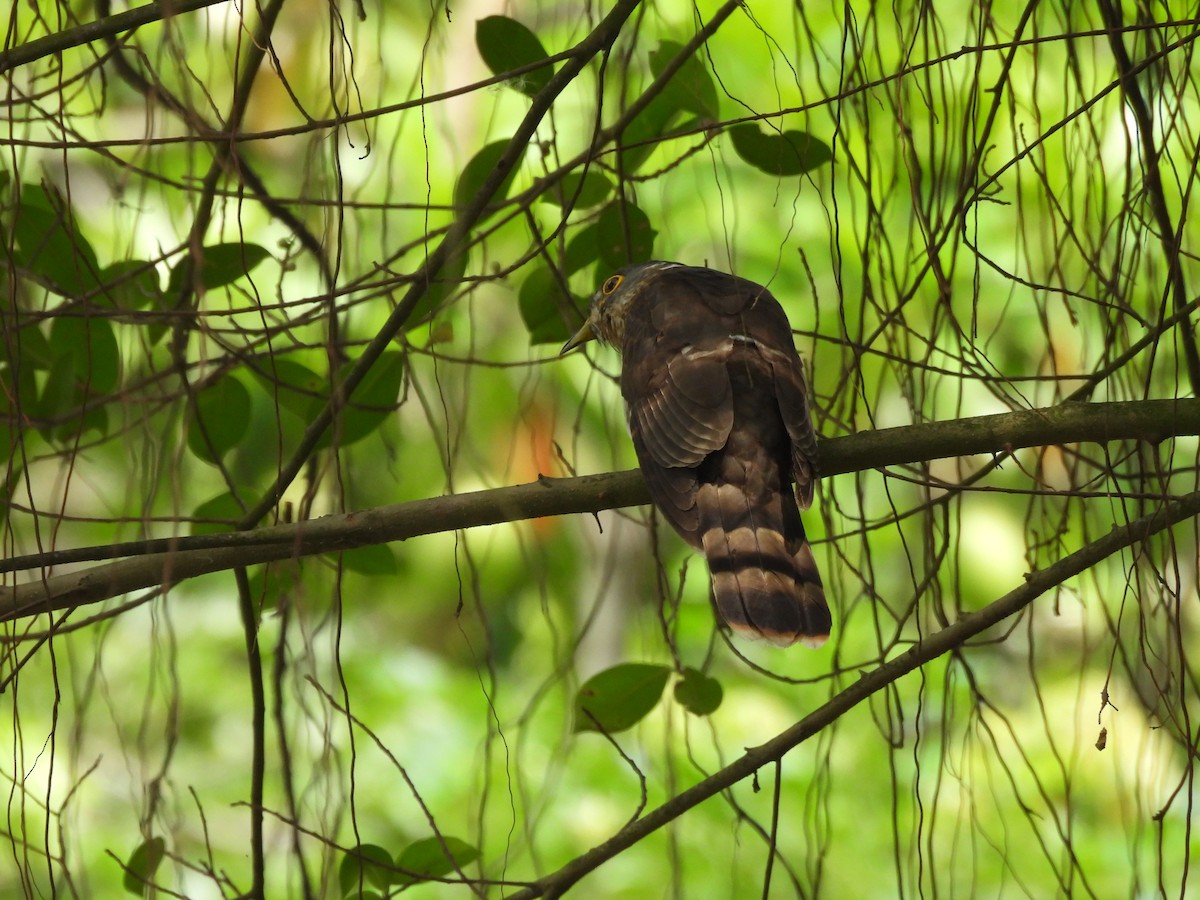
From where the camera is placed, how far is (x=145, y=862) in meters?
2.61

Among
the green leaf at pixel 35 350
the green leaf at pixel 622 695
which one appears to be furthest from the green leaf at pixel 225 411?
the green leaf at pixel 622 695

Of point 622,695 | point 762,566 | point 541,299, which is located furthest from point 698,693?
point 541,299

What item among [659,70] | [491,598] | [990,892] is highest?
[491,598]

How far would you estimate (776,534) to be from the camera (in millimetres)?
2949

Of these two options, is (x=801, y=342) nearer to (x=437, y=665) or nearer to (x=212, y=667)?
(x=437, y=665)

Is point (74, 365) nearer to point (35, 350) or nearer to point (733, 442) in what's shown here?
point (35, 350)

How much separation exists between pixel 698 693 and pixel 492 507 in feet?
2.48

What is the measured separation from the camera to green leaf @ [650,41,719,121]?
9.73 ft

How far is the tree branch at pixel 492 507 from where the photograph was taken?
88.5 inches

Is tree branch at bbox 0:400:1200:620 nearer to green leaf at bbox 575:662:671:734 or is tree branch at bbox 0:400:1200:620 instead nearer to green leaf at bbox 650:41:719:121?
green leaf at bbox 575:662:671:734

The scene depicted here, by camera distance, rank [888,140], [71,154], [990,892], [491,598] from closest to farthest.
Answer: [990,892]
[888,140]
[71,154]
[491,598]

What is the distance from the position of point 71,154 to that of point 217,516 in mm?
4192

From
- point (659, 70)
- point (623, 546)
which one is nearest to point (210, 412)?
point (659, 70)

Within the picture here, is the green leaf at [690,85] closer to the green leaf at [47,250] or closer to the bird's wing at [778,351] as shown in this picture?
the bird's wing at [778,351]
